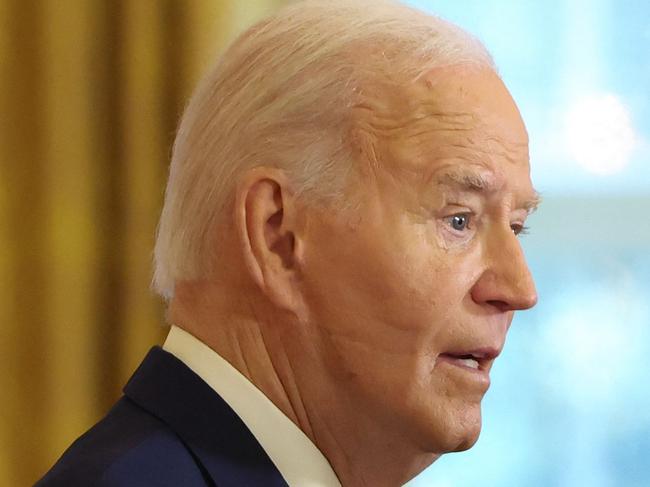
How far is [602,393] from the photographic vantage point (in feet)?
6.74

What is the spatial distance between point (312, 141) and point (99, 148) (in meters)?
0.79

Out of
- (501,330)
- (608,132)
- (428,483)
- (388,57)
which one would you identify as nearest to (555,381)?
(428,483)

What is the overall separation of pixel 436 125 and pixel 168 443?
47cm

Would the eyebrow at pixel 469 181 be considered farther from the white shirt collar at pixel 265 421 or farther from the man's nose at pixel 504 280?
the white shirt collar at pixel 265 421

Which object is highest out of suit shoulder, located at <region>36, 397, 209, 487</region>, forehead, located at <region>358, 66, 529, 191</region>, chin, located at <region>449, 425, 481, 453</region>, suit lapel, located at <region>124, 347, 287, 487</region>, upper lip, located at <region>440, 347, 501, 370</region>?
forehead, located at <region>358, 66, 529, 191</region>

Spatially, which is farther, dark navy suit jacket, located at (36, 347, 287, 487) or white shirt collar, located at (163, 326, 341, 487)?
white shirt collar, located at (163, 326, 341, 487)

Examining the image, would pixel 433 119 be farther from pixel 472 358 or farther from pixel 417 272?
pixel 472 358

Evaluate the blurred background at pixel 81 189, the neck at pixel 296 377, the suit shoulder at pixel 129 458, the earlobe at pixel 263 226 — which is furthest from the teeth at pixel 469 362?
the blurred background at pixel 81 189

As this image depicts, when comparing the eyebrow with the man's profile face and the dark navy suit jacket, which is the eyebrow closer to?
the man's profile face

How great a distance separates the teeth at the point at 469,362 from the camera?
1236mm

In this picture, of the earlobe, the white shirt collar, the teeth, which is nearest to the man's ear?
the earlobe

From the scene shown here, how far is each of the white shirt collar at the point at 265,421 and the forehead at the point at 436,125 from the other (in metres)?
0.30

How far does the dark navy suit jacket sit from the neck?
0.18 ft

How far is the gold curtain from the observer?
6.19 ft
